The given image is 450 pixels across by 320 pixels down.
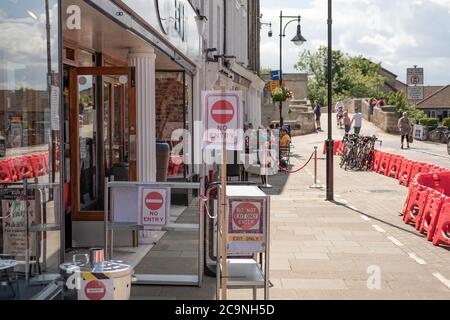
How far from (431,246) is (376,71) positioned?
346ft

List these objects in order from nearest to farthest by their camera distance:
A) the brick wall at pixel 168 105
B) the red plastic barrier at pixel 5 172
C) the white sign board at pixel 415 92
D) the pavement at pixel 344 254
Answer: the red plastic barrier at pixel 5 172
the pavement at pixel 344 254
the brick wall at pixel 168 105
the white sign board at pixel 415 92

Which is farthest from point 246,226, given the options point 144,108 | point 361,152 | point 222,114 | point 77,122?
point 361,152

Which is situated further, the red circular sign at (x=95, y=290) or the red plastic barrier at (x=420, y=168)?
the red plastic barrier at (x=420, y=168)

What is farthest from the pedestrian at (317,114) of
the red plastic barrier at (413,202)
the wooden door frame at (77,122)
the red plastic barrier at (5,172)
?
the red plastic barrier at (5,172)

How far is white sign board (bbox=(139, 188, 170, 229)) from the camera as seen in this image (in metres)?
7.21

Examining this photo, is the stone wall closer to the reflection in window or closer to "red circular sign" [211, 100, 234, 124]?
"red circular sign" [211, 100, 234, 124]

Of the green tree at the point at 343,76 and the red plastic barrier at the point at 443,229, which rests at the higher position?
the green tree at the point at 343,76

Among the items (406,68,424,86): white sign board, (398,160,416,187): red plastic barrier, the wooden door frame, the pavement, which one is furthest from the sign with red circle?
(406,68,424,86): white sign board

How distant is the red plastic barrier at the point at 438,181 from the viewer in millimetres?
13493

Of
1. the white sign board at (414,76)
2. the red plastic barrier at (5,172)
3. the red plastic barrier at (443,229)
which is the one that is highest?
the white sign board at (414,76)

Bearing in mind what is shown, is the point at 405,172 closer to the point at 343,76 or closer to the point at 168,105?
the point at 168,105

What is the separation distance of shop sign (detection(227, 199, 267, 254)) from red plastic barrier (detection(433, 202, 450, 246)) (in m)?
4.14

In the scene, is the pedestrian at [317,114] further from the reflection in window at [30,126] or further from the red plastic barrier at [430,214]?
the reflection in window at [30,126]

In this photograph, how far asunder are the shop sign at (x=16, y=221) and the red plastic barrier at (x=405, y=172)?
14.1m
